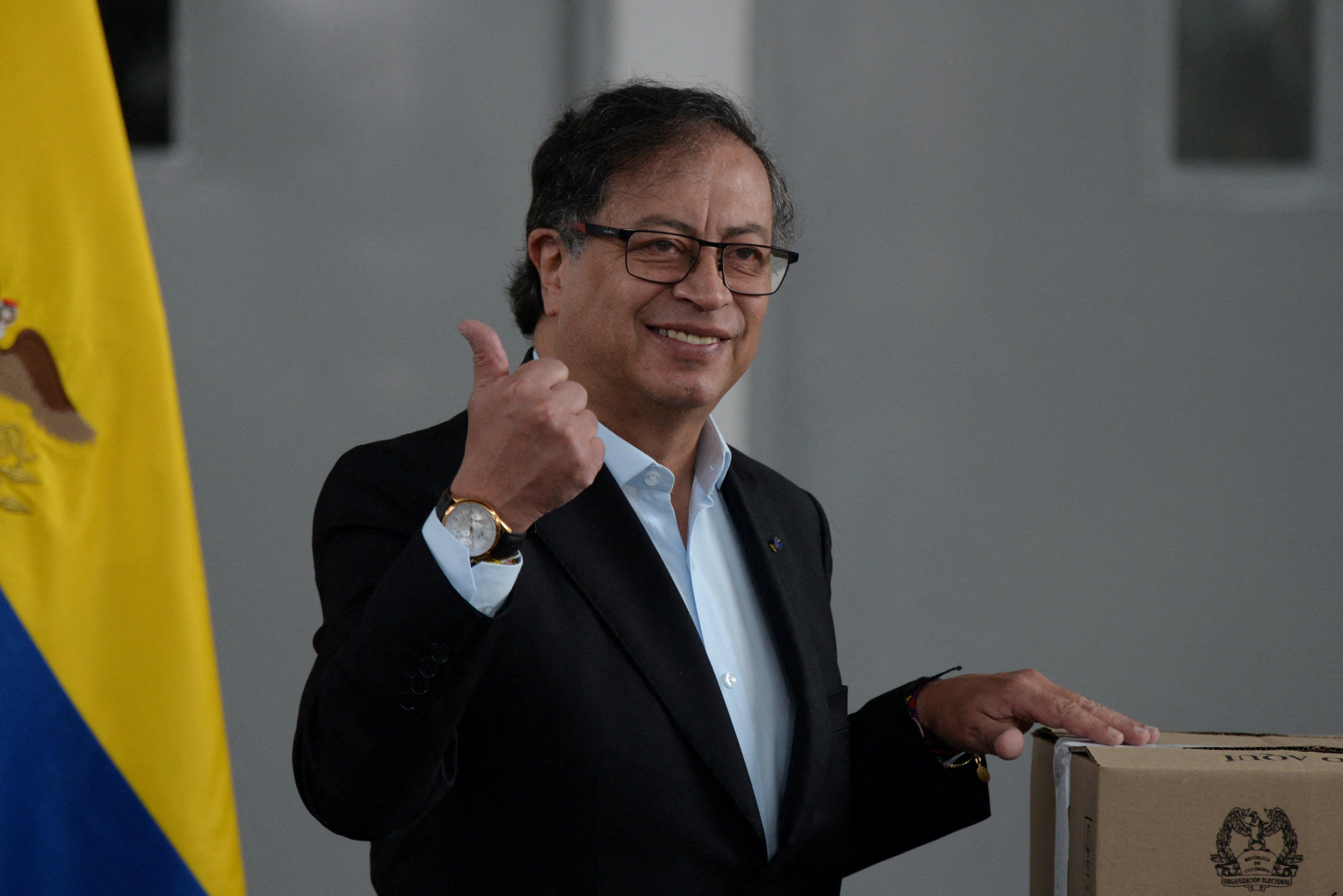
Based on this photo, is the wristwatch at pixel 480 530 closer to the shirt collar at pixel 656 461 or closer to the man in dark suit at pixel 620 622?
the man in dark suit at pixel 620 622

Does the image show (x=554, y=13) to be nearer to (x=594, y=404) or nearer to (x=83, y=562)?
(x=594, y=404)

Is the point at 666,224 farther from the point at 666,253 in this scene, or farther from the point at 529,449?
the point at 529,449

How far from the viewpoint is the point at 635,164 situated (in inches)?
52.9

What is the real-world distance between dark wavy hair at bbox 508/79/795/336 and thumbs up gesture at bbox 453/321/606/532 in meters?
0.43

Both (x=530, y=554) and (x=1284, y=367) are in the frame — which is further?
(x=1284, y=367)

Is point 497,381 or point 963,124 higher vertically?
point 963,124

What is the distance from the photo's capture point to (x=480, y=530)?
0.94 metres

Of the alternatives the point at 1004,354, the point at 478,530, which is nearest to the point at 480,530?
the point at 478,530

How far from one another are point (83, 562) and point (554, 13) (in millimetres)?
1580

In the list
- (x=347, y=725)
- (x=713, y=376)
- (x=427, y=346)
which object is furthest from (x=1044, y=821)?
(x=427, y=346)

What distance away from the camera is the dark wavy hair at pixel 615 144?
53.2 inches

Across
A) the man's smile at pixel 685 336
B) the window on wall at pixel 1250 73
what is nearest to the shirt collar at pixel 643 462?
the man's smile at pixel 685 336

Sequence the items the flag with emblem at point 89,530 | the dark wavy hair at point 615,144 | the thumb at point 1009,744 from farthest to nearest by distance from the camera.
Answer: the flag with emblem at point 89,530 → the dark wavy hair at point 615,144 → the thumb at point 1009,744

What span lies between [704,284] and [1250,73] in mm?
1917
